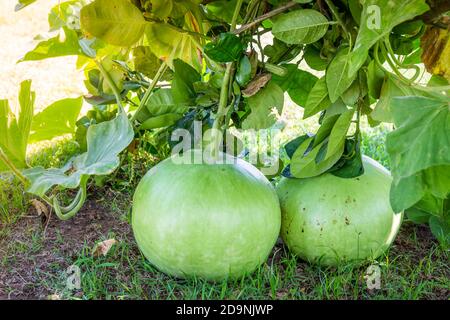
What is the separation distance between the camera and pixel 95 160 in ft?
4.00

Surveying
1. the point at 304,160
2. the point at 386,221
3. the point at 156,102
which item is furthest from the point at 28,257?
the point at 386,221

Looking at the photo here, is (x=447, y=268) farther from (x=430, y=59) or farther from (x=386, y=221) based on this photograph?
(x=430, y=59)

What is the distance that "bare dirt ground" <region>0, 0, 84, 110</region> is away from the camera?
122 inches

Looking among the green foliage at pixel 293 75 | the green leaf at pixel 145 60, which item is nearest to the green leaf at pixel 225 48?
the green foliage at pixel 293 75

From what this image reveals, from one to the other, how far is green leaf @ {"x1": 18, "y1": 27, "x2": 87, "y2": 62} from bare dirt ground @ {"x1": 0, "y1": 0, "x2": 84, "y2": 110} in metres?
1.10

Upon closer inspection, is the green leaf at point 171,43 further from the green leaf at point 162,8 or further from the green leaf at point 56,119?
the green leaf at point 56,119

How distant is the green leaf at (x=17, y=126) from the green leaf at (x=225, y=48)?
45cm

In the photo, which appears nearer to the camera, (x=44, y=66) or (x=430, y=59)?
(x=430, y=59)

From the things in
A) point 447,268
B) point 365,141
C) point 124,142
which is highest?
point 124,142

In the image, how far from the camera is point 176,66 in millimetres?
1403

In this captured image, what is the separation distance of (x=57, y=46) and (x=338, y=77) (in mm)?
672

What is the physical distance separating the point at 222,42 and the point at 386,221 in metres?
0.56

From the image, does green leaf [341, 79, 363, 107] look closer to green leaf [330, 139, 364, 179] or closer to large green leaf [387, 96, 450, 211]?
green leaf [330, 139, 364, 179]

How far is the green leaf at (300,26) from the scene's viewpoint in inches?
49.5
